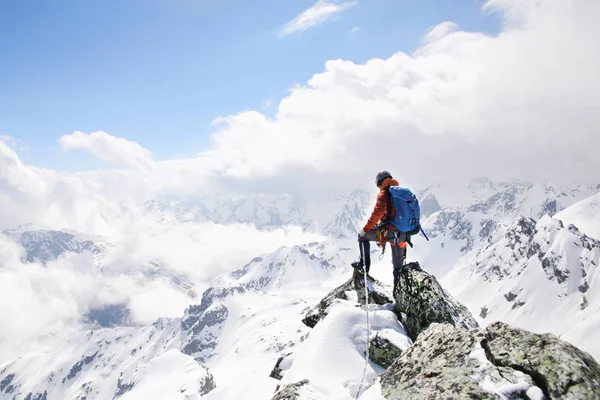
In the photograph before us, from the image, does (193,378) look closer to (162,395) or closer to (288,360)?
(162,395)

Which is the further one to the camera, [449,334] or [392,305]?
[392,305]

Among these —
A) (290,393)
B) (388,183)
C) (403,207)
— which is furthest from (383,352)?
(388,183)

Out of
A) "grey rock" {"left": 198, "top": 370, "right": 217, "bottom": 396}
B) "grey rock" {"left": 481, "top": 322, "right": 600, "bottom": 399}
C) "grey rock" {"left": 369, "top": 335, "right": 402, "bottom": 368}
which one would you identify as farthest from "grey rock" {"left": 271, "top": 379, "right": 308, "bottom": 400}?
"grey rock" {"left": 198, "top": 370, "right": 217, "bottom": 396}

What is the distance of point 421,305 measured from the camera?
12.4 m

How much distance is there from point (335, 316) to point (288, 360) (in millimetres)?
4701

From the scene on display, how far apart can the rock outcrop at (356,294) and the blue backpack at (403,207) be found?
4214 millimetres

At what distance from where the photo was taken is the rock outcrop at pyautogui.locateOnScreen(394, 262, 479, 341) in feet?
39.3

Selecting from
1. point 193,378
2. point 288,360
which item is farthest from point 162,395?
point 288,360

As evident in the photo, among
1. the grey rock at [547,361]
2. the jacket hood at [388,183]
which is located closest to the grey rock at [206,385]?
the jacket hood at [388,183]

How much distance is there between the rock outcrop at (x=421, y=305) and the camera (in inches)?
472

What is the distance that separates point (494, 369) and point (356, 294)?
38.4ft

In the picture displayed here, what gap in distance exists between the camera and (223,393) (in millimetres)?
75125

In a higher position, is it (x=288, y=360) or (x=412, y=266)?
(x=412, y=266)

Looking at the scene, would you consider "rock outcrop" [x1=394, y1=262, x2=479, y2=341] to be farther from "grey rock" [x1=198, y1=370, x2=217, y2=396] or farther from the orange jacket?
"grey rock" [x1=198, y1=370, x2=217, y2=396]
